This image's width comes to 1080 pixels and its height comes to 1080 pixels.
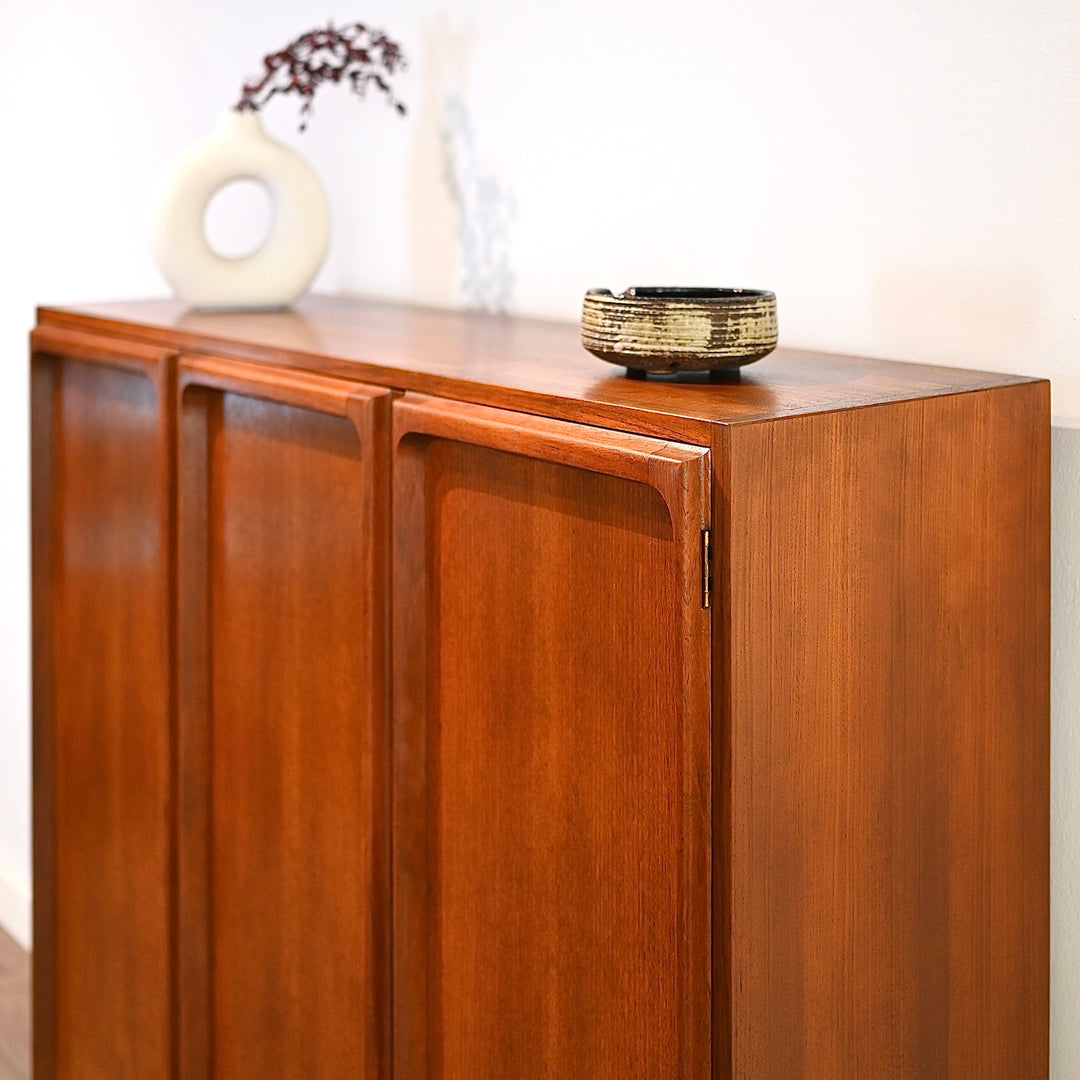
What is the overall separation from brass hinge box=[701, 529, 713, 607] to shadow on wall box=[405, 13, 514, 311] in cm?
93

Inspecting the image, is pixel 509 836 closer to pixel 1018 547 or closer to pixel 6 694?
pixel 1018 547

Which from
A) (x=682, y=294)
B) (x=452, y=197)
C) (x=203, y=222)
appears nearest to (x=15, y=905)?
(x=203, y=222)

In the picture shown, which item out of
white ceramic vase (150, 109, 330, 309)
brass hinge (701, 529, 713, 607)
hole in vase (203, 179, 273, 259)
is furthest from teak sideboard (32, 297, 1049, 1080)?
hole in vase (203, 179, 273, 259)

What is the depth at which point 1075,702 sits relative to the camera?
1.30 metres

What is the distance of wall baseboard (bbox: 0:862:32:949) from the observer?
9.88 feet

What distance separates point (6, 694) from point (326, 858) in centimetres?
187

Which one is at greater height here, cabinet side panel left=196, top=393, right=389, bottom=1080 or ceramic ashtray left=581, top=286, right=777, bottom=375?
ceramic ashtray left=581, top=286, right=777, bottom=375

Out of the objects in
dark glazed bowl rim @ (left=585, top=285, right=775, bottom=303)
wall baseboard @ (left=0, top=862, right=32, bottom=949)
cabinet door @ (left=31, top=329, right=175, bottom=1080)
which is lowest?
wall baseboard @ (left=0, top=862, right=32, bottom=949)

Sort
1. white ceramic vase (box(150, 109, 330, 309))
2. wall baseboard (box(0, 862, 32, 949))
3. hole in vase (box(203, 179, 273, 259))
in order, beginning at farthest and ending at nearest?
wall baseboard (box(0, 862, 32, 949)) → hole in vase (box(203, 179, 273, 259)) → white ceramic vase (box(150, 109, 330, 309))

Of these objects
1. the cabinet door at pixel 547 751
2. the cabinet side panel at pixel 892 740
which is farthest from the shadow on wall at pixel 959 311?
the cabinet door at pixel 547 751

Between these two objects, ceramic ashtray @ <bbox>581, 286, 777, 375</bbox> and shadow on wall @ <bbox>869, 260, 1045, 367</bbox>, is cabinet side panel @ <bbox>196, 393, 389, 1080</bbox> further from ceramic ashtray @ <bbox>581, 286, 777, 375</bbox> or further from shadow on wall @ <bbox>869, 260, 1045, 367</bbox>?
shadow on wall @ <bbox>869, 260, 1045, 367</bbox>

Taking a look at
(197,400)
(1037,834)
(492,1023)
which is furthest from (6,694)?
(1037,834)

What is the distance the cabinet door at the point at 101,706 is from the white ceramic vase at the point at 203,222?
6.5 inches

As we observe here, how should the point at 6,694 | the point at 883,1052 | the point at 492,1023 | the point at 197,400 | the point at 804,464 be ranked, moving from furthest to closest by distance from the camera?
the point at 6,694, the point at 197,400, the point at 492,1023, the point at 883,1052, the point at 804,464
